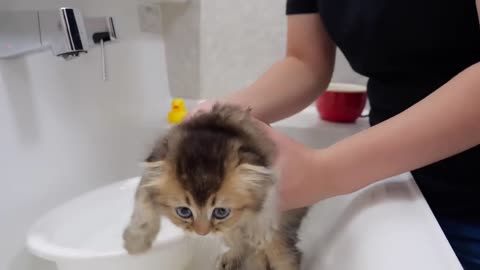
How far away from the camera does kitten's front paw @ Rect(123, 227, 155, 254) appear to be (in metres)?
0.62

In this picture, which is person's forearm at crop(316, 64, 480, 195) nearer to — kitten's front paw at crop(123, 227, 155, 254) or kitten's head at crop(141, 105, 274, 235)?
kitten's head at crop(141, 105, 274, 235)

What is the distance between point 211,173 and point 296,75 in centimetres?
36

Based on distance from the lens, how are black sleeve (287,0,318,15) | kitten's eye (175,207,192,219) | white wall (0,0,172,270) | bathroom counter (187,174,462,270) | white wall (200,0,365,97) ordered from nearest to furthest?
bathroom counter (187,174,462,270)
kitten's eye (175,207,192,219)
white wall (0,0,172,270)
black sleeve (287,0,318,15)
white wall (200,0,365,97)

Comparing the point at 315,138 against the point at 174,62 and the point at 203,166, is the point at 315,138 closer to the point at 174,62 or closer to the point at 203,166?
the point at 174,62

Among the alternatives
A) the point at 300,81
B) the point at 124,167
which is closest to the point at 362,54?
the point at 300,81

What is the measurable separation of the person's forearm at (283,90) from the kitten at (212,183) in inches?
5.5

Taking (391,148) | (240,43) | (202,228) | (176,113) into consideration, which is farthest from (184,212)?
(240,43)

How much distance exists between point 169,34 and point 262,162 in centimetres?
90

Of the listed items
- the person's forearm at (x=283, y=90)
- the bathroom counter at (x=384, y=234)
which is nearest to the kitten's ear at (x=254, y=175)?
the bathroom counter at (x=384, y=234)

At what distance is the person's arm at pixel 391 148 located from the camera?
1.62ft

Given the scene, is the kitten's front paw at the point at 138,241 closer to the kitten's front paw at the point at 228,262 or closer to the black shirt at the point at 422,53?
the kitten's front paw at the point at 228,262

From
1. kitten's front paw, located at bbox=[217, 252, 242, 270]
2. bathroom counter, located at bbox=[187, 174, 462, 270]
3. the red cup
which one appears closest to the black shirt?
bathroom counter, located at bbox=[187, 174, 462, 270]

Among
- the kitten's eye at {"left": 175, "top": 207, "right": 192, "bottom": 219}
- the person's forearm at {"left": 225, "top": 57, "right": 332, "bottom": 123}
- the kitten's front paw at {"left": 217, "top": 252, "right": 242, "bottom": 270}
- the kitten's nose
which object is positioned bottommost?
the kitten's front paw at {"left": 217, "top": 252, "right": 242, "bottom": 270}

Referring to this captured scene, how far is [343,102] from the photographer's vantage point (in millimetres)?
1161
